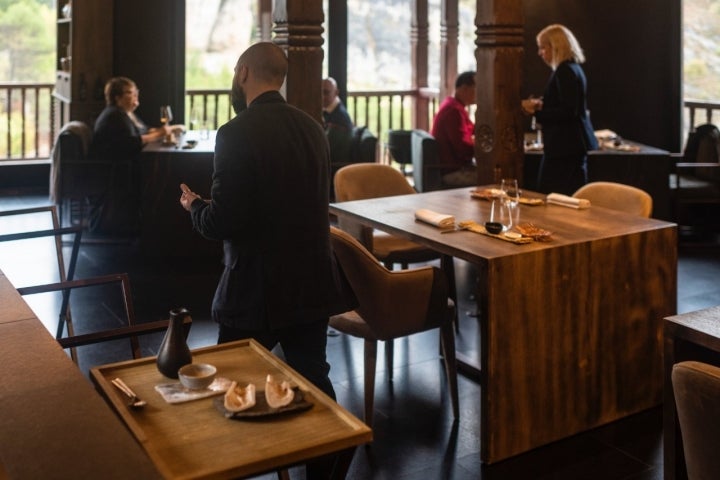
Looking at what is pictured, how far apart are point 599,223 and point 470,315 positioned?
1349 mm

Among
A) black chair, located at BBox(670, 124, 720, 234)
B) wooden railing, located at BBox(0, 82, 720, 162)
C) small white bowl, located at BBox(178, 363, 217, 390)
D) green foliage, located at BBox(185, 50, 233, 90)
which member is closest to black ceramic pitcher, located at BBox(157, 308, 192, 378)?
small white bowl, located at BBox(178, 363, 217, 390)

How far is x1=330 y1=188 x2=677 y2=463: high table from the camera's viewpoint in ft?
10.8

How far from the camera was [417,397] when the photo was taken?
3887 mm

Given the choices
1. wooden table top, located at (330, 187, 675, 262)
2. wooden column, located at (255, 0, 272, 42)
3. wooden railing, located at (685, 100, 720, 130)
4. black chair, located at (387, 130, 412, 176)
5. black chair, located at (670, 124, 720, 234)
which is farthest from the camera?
wooden column, located at (255, 0, 272, 42)

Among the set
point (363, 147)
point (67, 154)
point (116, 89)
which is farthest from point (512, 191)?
point (67, 154)

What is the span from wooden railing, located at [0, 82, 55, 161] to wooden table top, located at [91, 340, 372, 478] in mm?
7489

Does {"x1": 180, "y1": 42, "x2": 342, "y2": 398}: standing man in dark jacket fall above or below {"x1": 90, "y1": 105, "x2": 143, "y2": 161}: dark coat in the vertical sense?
below

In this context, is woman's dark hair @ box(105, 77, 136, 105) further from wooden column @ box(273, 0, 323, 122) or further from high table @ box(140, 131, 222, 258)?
wooden column @ box(273, 0, 323, 122)

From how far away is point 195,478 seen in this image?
169 centimetres

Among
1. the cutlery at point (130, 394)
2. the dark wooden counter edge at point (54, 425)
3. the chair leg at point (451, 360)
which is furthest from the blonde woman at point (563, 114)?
the dark wooden counter edge at point (54, 425)

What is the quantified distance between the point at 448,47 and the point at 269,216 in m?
6.99

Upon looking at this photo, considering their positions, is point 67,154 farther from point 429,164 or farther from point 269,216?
point 269,216

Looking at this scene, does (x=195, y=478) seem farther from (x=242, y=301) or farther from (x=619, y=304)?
(x=619, y=304)

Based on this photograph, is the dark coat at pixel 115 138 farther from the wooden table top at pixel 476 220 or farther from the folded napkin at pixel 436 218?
the folded napkin at pixel 436 218
